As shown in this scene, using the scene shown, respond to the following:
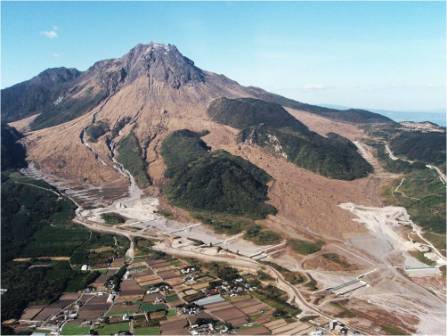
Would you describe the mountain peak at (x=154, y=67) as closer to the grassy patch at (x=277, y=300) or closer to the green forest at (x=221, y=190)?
the green forest at (x=221, y=190)

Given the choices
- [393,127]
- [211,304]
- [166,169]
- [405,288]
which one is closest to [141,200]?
[166,169]

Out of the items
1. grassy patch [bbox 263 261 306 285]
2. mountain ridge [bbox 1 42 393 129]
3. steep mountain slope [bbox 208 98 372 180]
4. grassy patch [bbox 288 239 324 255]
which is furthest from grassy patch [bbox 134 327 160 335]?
mountain ridge [bbox 1 42 393 129]

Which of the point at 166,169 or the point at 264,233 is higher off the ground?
the point at 166,169

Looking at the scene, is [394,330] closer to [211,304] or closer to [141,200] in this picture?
[211,304]

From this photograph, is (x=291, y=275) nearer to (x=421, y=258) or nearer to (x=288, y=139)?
(x=421, y=258)

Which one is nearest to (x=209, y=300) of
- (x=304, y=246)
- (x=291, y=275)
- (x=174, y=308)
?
(x=174, y=308)
